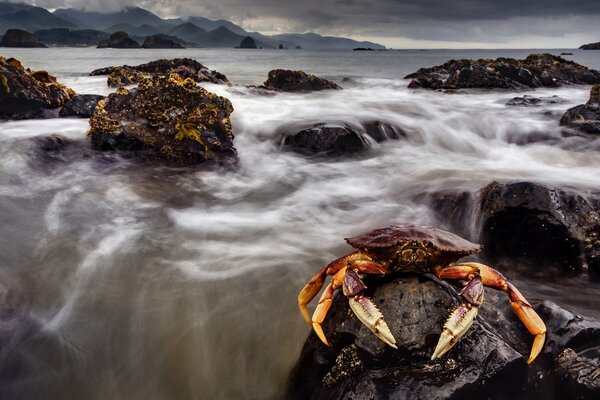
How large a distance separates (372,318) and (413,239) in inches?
31.7

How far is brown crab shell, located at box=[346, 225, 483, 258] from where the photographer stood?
3430mm

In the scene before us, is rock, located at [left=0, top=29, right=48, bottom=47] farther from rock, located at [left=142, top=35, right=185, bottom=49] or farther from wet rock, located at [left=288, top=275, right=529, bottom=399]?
wet rock, located at [left=288, top=275, right=529, bottom=399]

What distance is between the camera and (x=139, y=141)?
978 centimetres

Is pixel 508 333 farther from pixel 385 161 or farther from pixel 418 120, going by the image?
pixel 418 120

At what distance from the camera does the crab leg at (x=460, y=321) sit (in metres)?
2.86

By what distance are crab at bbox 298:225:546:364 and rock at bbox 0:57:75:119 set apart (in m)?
12.1

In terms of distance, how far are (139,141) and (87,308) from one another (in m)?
5.70

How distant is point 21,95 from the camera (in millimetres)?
11961

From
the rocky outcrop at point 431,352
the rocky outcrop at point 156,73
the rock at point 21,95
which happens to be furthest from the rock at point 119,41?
the rocky outcrop at point 431,352

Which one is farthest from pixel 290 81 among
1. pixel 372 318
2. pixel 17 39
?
pixel 17 39

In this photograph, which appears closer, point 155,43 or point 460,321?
point 460,321

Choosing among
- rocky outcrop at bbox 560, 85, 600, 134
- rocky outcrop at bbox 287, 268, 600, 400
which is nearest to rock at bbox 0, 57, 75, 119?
rocky outcrop at bbox 287, 268, 600, 400

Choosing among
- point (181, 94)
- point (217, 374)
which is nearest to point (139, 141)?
point (181, 94)

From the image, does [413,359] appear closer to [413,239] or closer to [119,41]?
[413,239]
